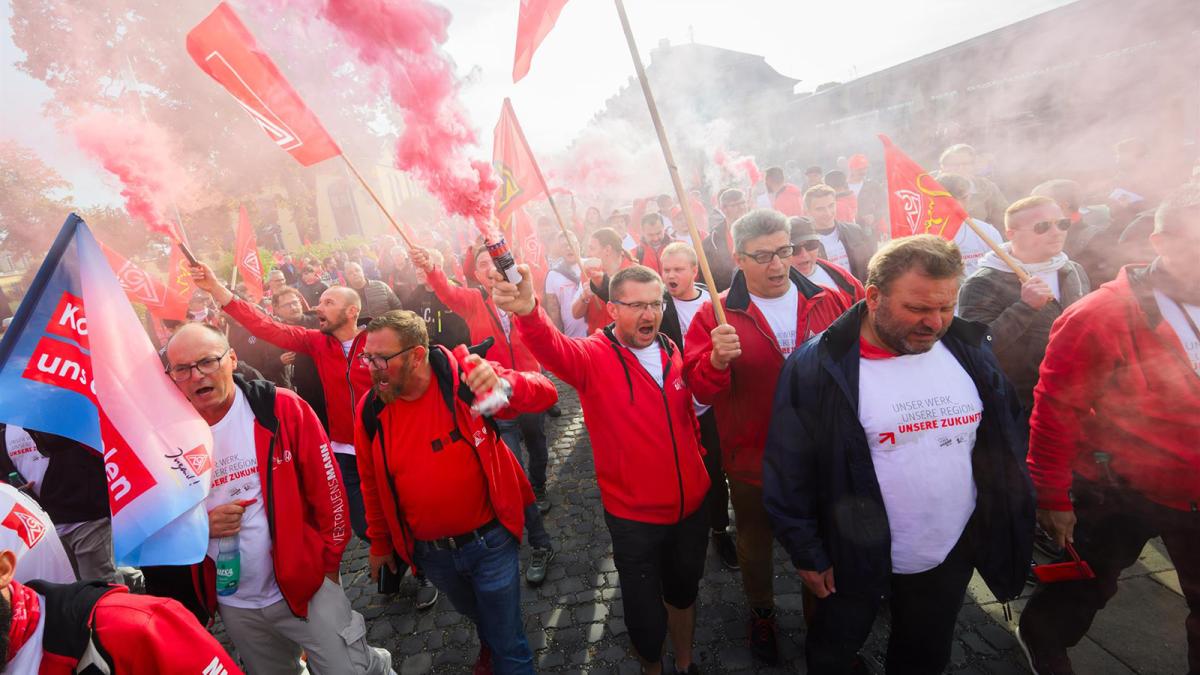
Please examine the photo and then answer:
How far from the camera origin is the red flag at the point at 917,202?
399 cm

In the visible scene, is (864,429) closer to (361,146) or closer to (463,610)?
(463,610)

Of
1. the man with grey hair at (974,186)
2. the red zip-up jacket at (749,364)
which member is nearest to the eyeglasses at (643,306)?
the red zip-up jacket at (749,364)

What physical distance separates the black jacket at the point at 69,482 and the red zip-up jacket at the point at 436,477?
188 centimetres

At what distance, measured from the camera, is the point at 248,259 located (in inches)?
298

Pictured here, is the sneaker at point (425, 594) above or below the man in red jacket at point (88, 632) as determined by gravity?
below

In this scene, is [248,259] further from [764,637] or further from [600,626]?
[764,637]

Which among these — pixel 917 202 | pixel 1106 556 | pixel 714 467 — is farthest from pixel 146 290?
pixel 1106 556

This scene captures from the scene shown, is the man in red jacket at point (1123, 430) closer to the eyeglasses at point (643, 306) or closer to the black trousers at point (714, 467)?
the black trousers at point (714, 467)

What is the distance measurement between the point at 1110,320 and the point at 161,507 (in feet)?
13.3

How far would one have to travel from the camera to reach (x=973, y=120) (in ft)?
41.4

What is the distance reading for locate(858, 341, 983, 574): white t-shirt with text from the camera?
2158mm

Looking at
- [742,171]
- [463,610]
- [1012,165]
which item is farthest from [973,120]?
[463,610]

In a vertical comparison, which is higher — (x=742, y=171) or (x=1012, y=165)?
(x=742, y=171)

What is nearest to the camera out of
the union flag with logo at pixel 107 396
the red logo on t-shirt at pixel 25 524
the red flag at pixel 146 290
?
the red logo on t-shirt at pixel 25 524
